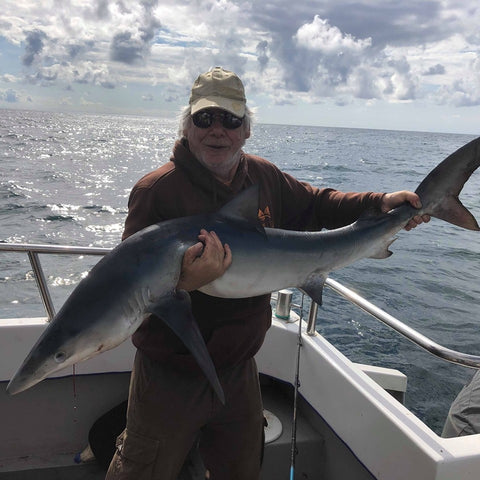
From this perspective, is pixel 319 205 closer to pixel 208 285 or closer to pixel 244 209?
pixel 244 209

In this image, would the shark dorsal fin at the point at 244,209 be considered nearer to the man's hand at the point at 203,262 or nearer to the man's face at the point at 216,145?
the man's hand at the point at 203,262

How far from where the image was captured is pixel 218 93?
7.92ft

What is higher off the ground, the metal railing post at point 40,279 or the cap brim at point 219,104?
the cap brim at point 219,104

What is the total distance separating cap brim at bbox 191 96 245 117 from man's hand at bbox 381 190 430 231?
39.6 inches

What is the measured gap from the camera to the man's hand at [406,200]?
Result: 268cm

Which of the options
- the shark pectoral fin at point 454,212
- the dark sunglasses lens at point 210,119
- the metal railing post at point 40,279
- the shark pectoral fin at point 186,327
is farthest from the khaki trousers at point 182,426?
the shark pectoral fin at point 454,212

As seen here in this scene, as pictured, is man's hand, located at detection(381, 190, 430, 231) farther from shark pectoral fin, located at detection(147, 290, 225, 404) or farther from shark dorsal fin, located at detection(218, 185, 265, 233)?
shark pectoral fin, located at detection(147, 290, 225, 404)

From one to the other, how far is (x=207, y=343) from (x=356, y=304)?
1.14m

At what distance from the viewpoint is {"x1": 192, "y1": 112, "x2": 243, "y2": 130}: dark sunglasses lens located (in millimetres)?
2398

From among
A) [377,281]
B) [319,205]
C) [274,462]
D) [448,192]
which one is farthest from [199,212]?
[377,281]

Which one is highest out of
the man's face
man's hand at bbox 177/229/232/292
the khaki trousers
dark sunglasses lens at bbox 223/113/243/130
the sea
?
dark sunglasses lens at bbox 223/113/243/130

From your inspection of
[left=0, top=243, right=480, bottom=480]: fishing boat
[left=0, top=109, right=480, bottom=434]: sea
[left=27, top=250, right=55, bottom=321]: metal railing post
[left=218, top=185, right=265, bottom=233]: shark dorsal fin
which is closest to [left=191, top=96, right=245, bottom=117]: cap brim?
[left=0, top=109, right=480, bottom=434]: sea

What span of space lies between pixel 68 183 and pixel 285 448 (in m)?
25.0

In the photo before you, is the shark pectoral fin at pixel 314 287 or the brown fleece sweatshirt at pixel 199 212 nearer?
the brown fleece sweatshirt at pixel 199 212
